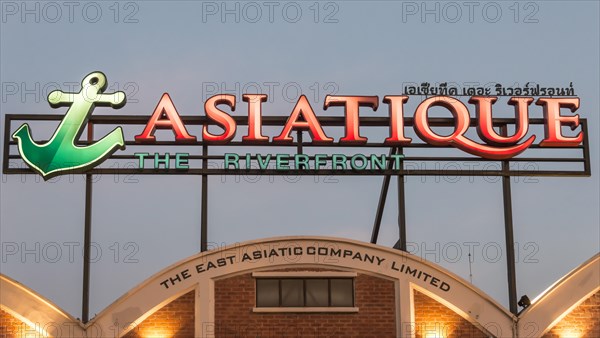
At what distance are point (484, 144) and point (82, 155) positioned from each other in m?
11.8

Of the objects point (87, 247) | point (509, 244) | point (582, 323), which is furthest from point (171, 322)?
point (582, 323)

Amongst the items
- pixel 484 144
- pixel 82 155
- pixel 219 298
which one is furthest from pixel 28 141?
pixel 484 144

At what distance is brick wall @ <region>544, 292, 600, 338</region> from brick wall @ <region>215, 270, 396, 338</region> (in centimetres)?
450

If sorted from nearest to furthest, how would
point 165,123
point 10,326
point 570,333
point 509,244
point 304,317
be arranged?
point 10,326
point 304,317
point 570,333
point 509,244
point 165,123


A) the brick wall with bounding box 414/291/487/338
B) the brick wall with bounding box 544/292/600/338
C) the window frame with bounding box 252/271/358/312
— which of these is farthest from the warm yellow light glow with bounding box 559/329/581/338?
the window frame with bounding box 252/271/358/312

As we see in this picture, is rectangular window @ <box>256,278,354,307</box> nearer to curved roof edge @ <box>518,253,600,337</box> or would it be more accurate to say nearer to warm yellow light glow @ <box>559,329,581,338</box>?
curved roof edge @ <box>518,253,600,337</box>

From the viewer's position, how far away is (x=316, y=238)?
3106cm

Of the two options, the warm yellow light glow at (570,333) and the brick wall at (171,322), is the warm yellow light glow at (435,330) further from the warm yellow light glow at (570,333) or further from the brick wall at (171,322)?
the brick wall at (171,322)

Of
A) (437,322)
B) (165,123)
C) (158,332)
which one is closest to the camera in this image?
(158,332)

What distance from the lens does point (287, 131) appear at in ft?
110

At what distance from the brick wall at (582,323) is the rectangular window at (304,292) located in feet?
18.4

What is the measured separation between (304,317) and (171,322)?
11.7 ft

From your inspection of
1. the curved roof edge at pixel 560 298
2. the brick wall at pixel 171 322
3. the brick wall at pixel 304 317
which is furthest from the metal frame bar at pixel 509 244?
the brick wall at pixel 171 322

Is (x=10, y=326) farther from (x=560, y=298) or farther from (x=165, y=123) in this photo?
(x=560, y=298)
